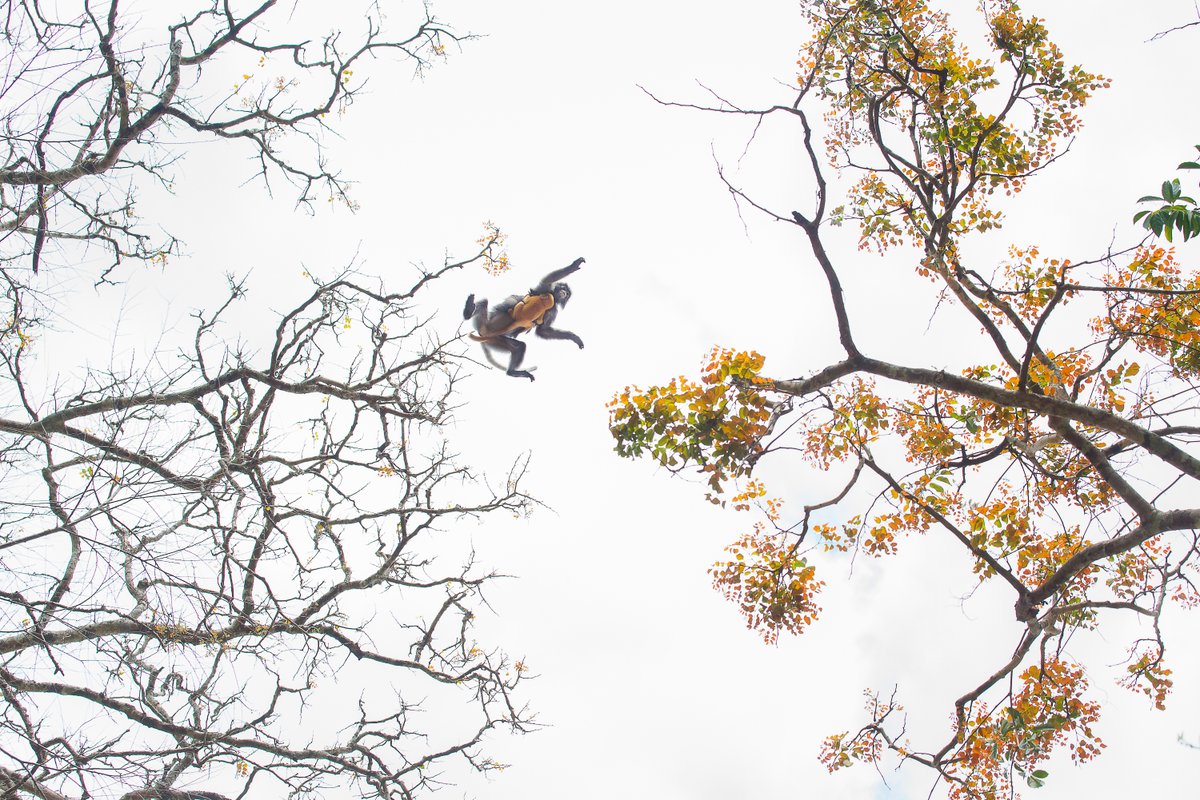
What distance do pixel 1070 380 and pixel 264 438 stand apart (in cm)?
759

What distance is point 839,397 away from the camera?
6078mm

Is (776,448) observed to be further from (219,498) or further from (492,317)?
(492,317)

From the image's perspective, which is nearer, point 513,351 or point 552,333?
point 513,351

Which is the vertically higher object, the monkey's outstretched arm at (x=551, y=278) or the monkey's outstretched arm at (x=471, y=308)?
the monkey's outstretched arm at (x=551, y=278)

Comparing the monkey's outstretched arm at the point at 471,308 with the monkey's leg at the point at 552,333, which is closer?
the monkey's outstretched arm at the point at 471,308

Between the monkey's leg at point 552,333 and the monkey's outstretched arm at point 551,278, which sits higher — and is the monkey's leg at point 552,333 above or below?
below

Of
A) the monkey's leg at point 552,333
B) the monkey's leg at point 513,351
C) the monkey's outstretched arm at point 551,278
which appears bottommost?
the monkey's leg at point 513,351

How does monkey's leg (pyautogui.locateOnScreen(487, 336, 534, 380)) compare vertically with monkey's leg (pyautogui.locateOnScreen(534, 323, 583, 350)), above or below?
below

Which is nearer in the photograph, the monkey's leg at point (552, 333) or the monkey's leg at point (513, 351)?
the monkey's leg at point (513, 351)

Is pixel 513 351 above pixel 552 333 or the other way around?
the other way around

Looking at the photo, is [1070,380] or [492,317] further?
[492,317]

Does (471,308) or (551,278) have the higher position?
(551,278)

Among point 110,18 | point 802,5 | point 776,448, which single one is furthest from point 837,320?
point 110,18

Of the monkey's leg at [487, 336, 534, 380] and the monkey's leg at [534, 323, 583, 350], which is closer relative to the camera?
the monkey's leg at [487, 336, 534, 380]
